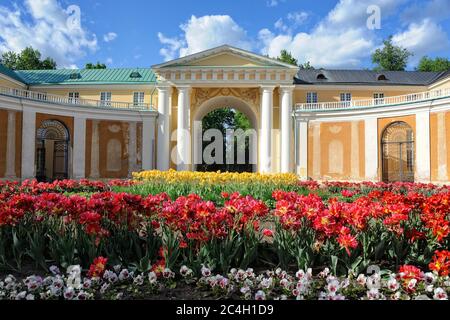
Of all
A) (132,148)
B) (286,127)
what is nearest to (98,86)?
(132,148)

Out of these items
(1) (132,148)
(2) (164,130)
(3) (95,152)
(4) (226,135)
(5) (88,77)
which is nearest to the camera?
(3) (95,152)

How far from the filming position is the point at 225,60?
106 ft

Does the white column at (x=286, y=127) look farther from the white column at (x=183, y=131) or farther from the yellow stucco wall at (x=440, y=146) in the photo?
the yellow stucco wall at (x=440, y=146)

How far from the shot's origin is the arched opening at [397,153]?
28.3 meters

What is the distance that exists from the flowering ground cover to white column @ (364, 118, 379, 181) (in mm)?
24383

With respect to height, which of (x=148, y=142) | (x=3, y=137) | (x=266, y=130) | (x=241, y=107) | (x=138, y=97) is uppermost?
(x=138, y=97)

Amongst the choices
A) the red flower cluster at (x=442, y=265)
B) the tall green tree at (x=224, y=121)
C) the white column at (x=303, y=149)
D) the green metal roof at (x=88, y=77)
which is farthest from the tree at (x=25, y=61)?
the red flower cluster at (x=442, y=265)

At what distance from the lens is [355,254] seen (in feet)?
15.5

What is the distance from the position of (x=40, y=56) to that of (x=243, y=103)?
3640 cm

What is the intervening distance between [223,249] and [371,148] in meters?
26.9

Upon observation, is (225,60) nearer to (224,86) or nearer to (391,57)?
(224,86)

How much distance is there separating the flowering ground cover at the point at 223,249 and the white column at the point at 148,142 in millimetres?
25475

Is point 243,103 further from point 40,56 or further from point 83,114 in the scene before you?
point 40,56

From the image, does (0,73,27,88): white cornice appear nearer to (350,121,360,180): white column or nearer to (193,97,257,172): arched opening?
(193,97,257,172): arched opening
